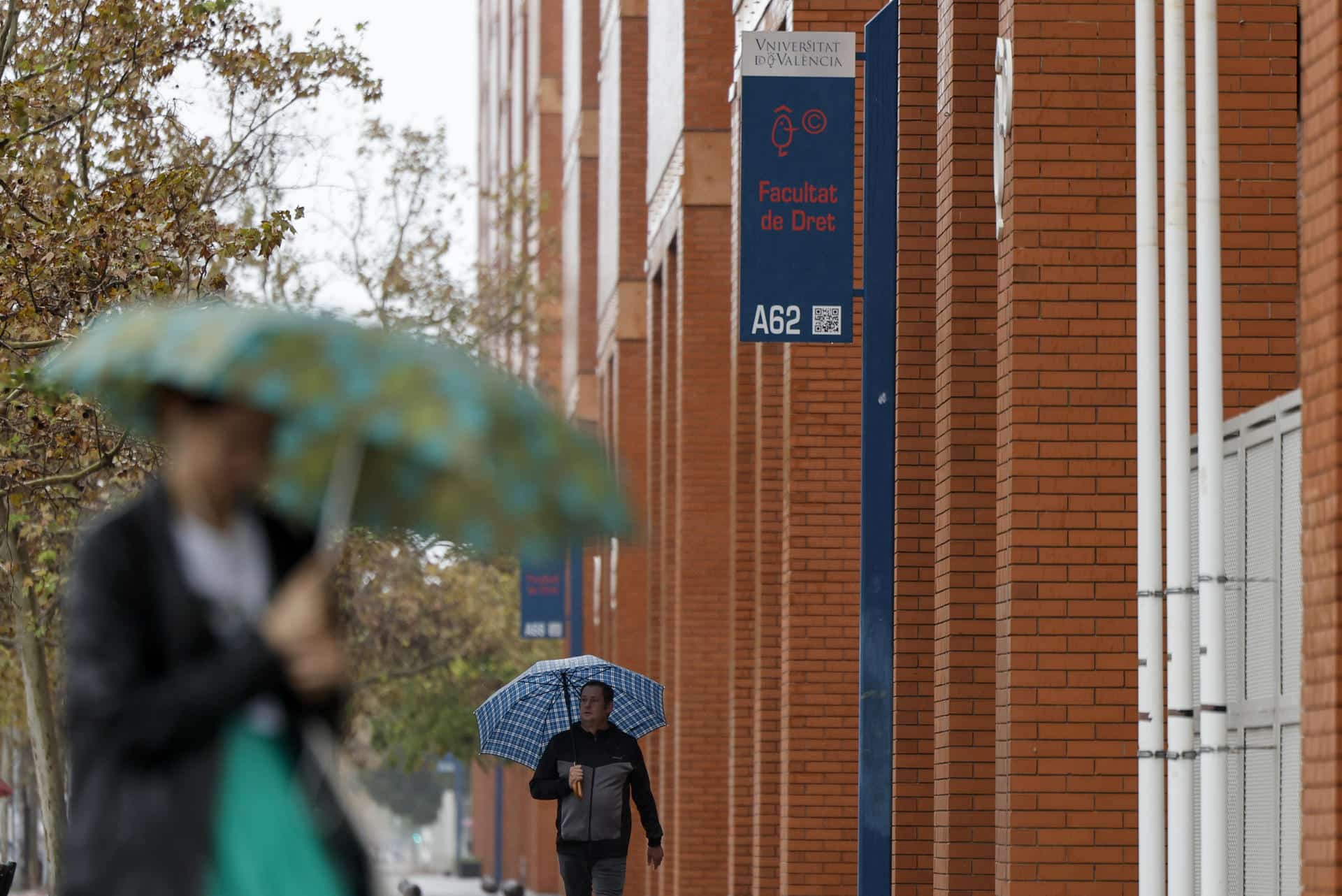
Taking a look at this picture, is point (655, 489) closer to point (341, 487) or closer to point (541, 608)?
point (541, 608)

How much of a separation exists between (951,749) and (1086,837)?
1372 millimetres

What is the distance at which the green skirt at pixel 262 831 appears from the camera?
354cm

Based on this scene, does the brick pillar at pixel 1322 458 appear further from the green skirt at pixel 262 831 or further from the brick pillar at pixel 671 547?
the brick pillar at pixel 671 547

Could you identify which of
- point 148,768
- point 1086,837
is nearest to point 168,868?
point 148,768

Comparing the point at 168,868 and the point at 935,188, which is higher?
the point at 935,188

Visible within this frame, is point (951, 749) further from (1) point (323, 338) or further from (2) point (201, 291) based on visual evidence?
(1) point (323, 338)

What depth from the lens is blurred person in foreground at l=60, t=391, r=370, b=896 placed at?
3539 mm

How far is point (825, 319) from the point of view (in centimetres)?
1330

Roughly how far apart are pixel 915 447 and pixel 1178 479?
4.36 metres

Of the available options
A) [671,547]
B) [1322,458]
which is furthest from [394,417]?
[671,547]

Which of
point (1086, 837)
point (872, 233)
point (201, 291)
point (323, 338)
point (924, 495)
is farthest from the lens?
point (201, 291)

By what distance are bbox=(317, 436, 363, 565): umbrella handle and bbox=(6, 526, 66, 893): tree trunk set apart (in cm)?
1384

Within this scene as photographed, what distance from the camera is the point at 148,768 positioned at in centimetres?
360

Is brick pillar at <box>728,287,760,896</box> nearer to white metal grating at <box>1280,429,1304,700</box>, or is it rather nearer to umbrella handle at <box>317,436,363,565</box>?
white metal grating at <box>1280,429,1304,700</box>
